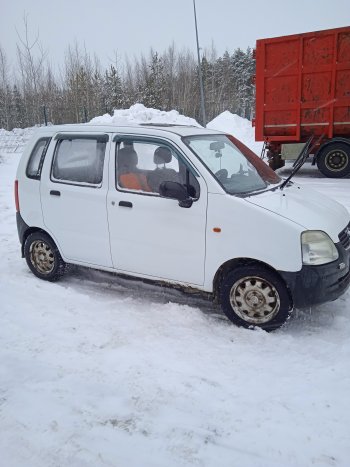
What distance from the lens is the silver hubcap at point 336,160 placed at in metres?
11.0

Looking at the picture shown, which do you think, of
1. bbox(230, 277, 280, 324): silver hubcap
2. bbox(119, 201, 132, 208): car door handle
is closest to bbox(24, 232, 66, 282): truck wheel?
bbox(119, 201, 132, 208): car door handle

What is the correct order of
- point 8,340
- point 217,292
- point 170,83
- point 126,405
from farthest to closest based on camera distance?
point 170,83, point 217,292, point 8,340, point 126,405

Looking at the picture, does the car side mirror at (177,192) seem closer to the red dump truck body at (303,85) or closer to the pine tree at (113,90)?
the red dump truck body at (303,85)

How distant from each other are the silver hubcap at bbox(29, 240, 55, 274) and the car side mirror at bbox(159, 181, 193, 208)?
77.2 inches

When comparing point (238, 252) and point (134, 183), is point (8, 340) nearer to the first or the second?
point (134, 183)

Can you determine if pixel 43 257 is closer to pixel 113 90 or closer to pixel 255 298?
pixel 255 298

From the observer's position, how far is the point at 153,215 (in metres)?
3.98

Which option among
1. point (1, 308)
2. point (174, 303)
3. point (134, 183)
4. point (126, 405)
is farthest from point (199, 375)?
point (1, 308)

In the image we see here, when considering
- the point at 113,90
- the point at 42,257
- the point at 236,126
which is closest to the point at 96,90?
the point at 113,90

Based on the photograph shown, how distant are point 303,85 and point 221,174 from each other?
329 inches

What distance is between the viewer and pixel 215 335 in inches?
145

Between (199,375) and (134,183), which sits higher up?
(134,183)

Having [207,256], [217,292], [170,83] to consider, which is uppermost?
[170,83]

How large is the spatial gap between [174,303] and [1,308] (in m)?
1.83
